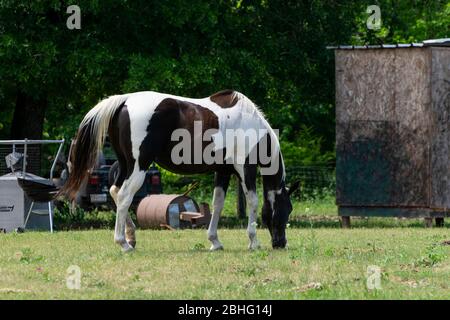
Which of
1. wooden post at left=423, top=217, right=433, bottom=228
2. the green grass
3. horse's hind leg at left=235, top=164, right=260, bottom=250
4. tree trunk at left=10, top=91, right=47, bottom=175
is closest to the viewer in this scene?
the green grass

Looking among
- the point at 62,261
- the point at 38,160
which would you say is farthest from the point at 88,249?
the point at 38,160

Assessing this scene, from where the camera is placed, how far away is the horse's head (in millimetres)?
15266

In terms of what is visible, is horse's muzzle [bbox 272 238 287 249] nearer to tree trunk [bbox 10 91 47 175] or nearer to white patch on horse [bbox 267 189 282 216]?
white patch on horse [bbox 267 189 282 216]

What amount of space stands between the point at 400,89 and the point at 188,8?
411cm

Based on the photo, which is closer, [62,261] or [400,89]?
[62,261]

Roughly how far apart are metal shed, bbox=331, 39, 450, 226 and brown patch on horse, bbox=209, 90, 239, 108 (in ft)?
21.0

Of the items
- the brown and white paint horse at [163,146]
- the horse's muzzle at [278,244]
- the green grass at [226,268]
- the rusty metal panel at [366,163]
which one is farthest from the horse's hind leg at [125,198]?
the rusty metal panel at [366,163]

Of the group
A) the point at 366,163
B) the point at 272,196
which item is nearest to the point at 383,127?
the point at 366,163

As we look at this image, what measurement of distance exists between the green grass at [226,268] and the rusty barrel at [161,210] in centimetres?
270

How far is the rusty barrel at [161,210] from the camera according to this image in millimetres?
20281

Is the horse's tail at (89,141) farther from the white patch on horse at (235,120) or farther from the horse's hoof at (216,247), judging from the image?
the horse's hoof at (216,247)

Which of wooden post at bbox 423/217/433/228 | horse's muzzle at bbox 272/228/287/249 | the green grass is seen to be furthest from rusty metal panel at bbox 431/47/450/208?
horse's muzzle at bbox 272/228/287/249

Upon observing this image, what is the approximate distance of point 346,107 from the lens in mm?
21688
